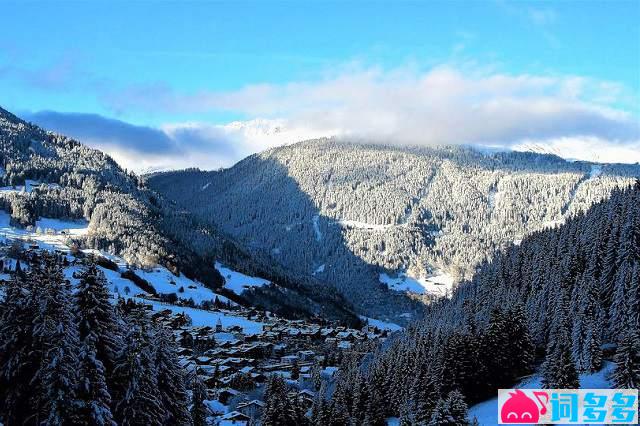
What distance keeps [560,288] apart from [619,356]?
3619 cm

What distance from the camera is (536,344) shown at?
84062mm

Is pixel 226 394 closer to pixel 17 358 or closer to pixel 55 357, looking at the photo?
pixel 17 358

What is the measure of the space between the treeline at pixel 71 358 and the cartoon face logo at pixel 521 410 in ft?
113

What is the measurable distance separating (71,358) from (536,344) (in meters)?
67.9

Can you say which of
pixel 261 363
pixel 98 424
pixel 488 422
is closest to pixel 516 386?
pixel 488 422

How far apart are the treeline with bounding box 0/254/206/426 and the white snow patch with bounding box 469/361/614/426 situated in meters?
37.0

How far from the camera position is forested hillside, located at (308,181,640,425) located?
199ft

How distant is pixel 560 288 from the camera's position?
89.2 metres

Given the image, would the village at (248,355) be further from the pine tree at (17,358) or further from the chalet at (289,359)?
the pine tree at (17,358)

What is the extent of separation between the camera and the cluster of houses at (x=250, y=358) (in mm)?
103688

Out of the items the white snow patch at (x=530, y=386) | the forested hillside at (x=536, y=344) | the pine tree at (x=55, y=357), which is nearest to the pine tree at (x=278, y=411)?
the forested hillside at (x=536, y=344)

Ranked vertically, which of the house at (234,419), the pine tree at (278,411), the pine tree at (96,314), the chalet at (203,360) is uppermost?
the pine tree at (96,314)

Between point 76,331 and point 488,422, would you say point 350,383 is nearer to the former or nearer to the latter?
point 488,422

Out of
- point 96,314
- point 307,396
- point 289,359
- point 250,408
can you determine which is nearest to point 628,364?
point 96,314
